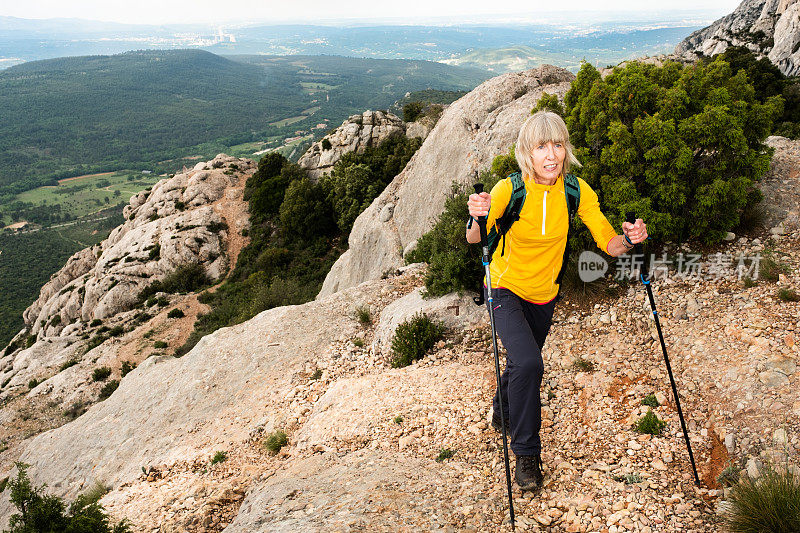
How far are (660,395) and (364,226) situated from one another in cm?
1991

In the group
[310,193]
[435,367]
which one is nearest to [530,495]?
[435,367]

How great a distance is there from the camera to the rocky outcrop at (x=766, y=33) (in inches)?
2104

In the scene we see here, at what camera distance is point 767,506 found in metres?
3.68

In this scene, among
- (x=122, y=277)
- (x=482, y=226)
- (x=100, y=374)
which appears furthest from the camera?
(x=122, y=277)

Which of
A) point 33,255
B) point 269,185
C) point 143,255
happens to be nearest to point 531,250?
point 269,185

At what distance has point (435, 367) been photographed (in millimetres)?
Answer: 8758

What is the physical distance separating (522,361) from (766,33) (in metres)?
91.0

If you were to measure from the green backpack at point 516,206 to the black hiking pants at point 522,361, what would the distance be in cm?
54

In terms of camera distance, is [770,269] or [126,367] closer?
[770,269]

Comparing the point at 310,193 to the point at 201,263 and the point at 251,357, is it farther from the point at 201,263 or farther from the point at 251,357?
the point at 251,357

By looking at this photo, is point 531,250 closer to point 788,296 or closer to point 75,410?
point 788,296

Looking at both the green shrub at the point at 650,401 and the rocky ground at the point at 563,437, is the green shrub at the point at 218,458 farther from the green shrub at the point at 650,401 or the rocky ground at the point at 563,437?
the green shrub at the point at 650,401

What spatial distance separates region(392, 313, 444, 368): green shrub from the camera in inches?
377

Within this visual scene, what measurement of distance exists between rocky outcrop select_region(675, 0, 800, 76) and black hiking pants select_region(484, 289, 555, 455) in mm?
70051
